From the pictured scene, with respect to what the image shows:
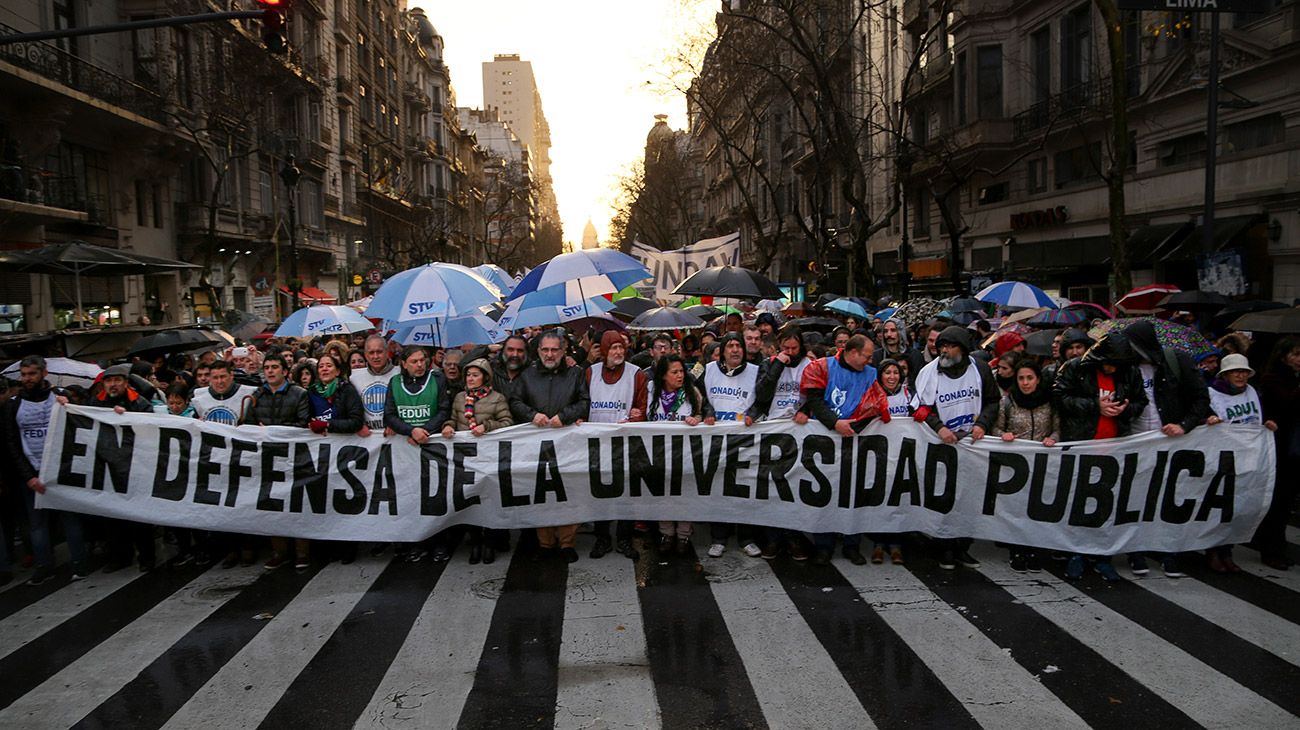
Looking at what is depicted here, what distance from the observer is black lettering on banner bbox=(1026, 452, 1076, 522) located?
21.8 ft

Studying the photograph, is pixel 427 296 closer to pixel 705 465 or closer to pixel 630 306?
pixel 705 465

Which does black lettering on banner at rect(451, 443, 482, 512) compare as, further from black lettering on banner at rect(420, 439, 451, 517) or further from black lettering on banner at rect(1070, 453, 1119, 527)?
black lettering on banner at rect(1070, 453, 1119, 527)

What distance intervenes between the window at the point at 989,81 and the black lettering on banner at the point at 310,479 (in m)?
25.5

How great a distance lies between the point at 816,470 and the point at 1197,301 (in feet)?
27.5

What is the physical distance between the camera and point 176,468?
23.1ft

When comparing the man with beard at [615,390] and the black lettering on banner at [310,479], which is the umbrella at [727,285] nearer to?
the man with beard at [615,390]

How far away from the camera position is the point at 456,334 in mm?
10508

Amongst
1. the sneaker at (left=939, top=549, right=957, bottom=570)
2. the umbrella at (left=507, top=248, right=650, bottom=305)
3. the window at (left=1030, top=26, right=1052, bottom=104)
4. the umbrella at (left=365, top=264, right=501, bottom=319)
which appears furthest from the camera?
the window at (left=1030, top=26, right=1052, bottom=104)

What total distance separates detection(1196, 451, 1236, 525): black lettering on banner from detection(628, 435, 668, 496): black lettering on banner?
416cm

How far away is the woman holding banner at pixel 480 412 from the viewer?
23.5ft

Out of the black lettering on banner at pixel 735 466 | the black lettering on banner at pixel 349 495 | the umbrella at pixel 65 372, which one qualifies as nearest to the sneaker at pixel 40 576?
the umbrella at pixel 65 372

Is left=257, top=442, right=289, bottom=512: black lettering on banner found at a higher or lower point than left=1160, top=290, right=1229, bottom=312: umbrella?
lower

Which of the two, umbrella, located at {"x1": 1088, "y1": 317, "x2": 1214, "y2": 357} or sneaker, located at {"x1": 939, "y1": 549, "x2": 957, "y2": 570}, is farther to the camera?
umbrella, located at {"x1": 1088, "y1": 317, "x2": 1214, "y2": 357}

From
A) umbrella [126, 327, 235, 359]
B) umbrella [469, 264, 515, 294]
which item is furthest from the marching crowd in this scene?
umbrella [469, 264, 515, 294]
